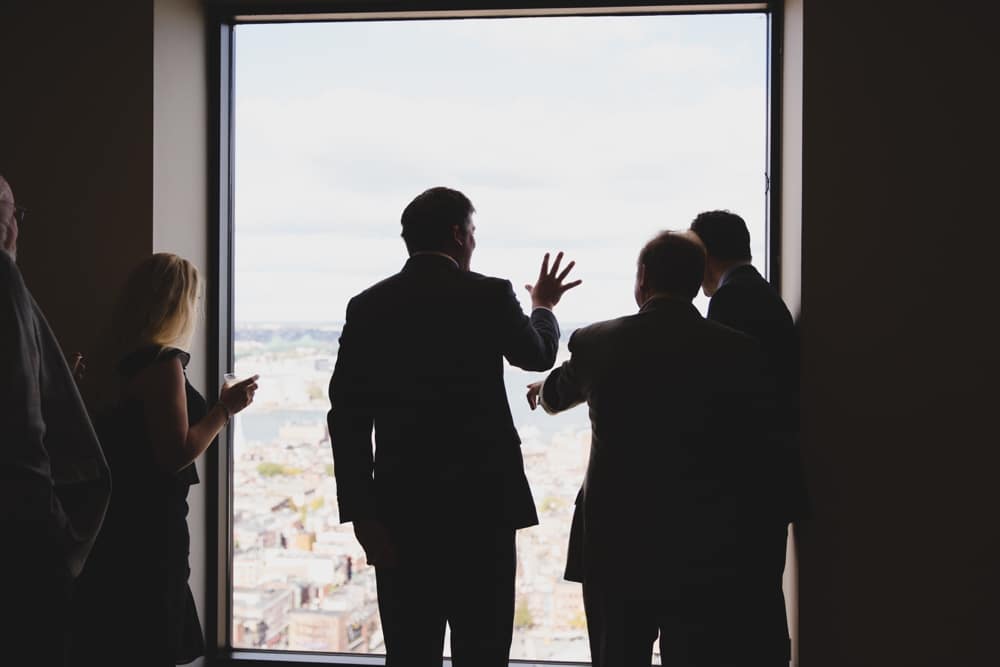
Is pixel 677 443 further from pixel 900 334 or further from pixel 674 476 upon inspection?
pixel 900 334

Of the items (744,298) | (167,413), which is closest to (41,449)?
(167,413)

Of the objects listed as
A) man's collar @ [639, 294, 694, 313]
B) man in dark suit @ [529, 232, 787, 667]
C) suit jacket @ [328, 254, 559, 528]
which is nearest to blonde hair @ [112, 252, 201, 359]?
suit jacket @ [328, 254, 559, 528]

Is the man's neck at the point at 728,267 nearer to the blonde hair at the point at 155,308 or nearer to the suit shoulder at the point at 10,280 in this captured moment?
the blonde hair at the point at 155,308

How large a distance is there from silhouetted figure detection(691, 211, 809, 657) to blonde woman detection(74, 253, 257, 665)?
1.44m

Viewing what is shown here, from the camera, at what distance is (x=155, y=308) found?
191 cm

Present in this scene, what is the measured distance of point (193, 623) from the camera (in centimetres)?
200

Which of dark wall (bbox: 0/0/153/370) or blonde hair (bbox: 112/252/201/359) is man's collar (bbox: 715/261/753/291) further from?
dark wall (bbox: 0/0/153/370)

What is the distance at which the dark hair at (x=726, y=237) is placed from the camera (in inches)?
84.0

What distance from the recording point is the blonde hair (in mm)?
1900

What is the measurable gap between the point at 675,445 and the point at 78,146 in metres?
2.07

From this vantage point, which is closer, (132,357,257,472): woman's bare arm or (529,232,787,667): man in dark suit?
(529,232,787,667): man in dark suit

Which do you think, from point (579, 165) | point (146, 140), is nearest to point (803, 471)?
point (579, 165)

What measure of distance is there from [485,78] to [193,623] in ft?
6.29

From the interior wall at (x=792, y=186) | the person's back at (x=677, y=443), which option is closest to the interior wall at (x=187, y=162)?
the person's back at (x=677, y=443)
